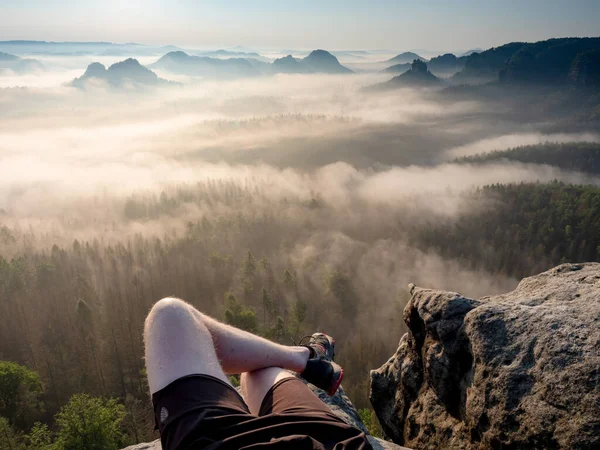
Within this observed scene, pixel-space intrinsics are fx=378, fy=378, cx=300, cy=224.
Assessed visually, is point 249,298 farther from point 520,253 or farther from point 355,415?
point 520,253

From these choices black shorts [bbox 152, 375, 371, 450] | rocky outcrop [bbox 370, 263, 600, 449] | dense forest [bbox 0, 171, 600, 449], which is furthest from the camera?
dense forest [bbox 0, 171, 600, 449]

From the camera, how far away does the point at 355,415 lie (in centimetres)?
798

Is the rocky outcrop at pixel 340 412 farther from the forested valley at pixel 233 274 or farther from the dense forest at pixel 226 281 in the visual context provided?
the dense forest at pixel 226 281

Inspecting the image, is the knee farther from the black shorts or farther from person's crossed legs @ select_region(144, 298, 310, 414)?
the black shorts

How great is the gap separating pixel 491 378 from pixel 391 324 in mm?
90221

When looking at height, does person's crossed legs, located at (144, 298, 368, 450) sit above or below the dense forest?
above

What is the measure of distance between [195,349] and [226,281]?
93.4 metres

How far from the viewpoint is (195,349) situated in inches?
178

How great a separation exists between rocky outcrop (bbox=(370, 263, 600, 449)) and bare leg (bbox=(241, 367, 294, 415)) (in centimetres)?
305

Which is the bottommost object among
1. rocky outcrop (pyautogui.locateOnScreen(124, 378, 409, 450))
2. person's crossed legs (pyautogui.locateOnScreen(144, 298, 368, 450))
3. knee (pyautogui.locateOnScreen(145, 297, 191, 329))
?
rocky outcrop (pyautogui.locateOnScreen(124, 378, 409, 450))

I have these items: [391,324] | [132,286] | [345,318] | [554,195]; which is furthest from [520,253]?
[132,286]

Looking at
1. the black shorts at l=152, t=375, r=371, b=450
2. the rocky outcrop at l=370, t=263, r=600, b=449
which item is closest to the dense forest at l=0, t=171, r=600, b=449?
the rocky outcrop at l=370, t=263, r=600, b=449

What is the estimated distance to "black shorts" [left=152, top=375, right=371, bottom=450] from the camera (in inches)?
130

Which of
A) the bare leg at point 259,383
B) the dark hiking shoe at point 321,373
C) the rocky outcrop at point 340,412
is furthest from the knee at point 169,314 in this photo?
the rocky outcrop at point 340,412
